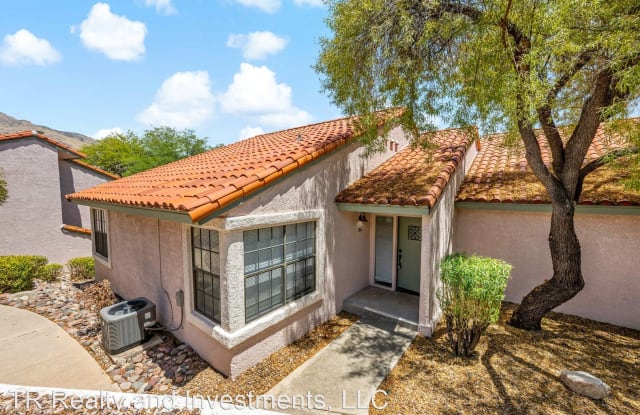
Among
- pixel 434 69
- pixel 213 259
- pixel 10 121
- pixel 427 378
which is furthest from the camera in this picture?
pixel 10 121

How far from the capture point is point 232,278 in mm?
4867

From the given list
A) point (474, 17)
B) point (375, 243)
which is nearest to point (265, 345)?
point (375, 243)

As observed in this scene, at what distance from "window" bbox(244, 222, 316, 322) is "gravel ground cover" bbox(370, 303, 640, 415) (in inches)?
98.3

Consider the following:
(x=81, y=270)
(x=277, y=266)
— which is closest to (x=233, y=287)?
(x=277, y=266)

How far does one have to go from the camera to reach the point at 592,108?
528cm

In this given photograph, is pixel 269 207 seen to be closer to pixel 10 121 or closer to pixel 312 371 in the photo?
pixel 312 371

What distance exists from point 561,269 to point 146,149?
31718 millimetres

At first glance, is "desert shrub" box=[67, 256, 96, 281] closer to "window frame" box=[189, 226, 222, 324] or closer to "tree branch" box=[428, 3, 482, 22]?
"window frame" box=[189, 226, 222, 324]

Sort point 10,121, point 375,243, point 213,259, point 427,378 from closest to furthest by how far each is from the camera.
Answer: point 427,378
point 213,259
point 375,243
point 10,121

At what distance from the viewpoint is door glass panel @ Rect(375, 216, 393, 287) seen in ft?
28.3

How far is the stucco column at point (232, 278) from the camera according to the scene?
4801 mm

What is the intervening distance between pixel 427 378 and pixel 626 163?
233 inches

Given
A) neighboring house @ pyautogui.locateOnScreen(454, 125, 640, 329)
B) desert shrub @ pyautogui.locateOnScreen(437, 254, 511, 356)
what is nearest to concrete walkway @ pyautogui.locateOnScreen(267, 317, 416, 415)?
desert shrub @ pyautogui.locateOnScreen(437, 254, 511, 356)

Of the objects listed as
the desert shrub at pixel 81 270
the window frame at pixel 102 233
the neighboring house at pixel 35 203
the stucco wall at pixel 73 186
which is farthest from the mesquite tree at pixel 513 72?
the stucco wall at pixel 73 186
